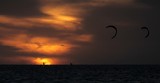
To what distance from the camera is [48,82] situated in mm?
88812

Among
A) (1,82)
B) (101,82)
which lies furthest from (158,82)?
(1,82)

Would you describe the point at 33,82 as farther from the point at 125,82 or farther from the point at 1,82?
the point at 125,82

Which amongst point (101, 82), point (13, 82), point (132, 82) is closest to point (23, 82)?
point (13, 82)

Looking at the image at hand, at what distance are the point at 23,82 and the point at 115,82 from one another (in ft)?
56.5

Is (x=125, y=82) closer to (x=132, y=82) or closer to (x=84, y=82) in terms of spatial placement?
(x=132, y=82)

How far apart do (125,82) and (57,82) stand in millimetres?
12824

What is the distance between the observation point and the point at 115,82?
87.8 m

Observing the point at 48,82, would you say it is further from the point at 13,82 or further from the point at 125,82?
the point at 125,82

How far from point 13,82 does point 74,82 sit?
11.4 m

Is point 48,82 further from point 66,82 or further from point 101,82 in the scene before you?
point 101,82

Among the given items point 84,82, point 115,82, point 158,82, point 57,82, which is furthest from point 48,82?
point 158,82

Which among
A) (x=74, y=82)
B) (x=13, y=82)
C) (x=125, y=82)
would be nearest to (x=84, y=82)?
(x=74, y=82)

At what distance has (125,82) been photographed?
87.3 metres

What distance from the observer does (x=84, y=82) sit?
285 ft
